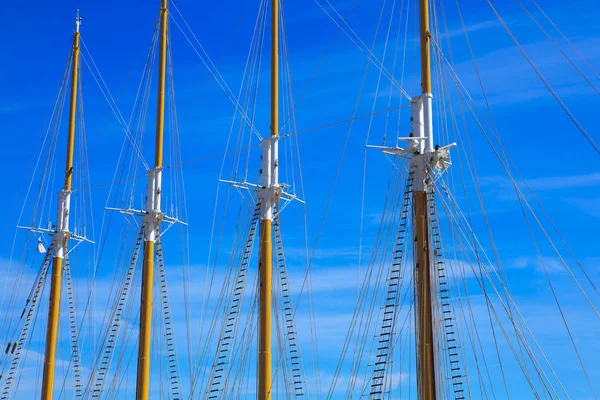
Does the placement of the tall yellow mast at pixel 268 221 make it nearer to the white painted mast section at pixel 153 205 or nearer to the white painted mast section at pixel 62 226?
the white painted mast section at pixel 153 205

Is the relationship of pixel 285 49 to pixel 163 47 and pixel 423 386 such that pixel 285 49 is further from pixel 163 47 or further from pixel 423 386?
pixel 423 386

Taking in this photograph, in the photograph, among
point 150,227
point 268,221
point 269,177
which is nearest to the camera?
point 268,221

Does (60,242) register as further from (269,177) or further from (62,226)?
(269,177)

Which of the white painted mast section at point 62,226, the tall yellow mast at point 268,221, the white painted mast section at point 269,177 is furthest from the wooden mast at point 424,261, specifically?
the white painted mast section at point 62,226

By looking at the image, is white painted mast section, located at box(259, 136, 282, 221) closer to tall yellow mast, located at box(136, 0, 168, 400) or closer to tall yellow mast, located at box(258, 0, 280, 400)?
tall yellow mast, located at box(258, 0, 280, 400)

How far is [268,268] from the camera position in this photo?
59062 millimetres

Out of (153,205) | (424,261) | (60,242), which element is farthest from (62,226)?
(424,261)

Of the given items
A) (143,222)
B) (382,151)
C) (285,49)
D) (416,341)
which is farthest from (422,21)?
(143,222)

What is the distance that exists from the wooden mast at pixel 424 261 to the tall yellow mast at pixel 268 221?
12511 mm

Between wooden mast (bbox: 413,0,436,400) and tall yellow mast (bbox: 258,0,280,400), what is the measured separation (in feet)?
41.0

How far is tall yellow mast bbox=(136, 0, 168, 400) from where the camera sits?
216 feet

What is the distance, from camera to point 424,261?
47.8 m

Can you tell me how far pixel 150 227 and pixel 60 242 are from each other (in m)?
13.4

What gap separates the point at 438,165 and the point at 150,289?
2617 cm
